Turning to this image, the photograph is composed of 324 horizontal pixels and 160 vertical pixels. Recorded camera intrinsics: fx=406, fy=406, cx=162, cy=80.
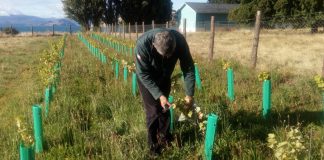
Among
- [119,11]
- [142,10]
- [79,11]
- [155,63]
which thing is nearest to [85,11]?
[79,11]

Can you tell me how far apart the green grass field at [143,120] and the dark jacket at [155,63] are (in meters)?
0.64

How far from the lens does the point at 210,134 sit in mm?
3648

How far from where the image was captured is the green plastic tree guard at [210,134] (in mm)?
3580

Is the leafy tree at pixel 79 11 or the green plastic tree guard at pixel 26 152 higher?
the leafy tree at pixel 79 11

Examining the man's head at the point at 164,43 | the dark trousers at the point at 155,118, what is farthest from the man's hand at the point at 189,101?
the man's head at the point at 164,43

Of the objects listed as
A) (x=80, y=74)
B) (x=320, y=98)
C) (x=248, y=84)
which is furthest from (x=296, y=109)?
(x=80, y=74)

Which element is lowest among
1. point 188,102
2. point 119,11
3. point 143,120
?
point 143,120

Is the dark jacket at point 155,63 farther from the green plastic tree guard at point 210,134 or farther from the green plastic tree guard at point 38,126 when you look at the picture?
the green plastic tree guard at point 38,126

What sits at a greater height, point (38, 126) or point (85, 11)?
point (85, 11)

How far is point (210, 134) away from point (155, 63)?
2.88ft

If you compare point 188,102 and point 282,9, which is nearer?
point 188,102

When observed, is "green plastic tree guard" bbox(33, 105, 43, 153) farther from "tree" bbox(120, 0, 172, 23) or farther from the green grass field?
"tree" bbox(120, 0, 172, 23)

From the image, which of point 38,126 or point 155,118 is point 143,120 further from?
point 38,126

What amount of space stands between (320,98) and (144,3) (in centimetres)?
4186
